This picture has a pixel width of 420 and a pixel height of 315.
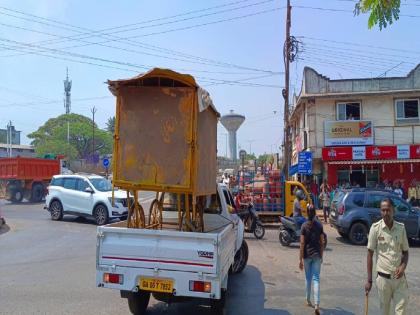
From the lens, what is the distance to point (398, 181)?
85.4 feet

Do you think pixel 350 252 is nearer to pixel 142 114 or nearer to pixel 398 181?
pixel 142 114

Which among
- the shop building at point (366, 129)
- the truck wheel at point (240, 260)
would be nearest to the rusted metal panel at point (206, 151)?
the truck wheel at point (240, 260)

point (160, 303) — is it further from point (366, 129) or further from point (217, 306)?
point (366, 129)

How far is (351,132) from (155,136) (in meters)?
22.6

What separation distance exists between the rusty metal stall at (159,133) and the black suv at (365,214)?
9.82m

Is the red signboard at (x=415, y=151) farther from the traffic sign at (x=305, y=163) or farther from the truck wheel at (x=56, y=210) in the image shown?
the truck wheel at (x=56, y=210)

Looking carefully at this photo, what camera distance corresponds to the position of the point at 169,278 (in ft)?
20.0

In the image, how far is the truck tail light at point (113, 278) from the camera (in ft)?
20.5

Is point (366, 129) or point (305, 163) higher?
point (366, 129)

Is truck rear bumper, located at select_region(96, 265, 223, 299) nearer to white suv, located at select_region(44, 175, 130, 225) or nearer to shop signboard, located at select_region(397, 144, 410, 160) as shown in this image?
white suv, located at select_region(44, 175, 130, 225)

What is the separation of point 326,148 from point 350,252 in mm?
14281

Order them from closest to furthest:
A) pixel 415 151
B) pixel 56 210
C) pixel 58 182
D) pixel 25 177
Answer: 1. pixel 56 210
2. pixel 58 182
3. pixel 415 151
4. pixel 25 177

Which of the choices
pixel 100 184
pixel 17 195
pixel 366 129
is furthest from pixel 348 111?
pixel 17 195

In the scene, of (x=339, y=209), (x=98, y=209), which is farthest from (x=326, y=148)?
(x=98, y=209)
